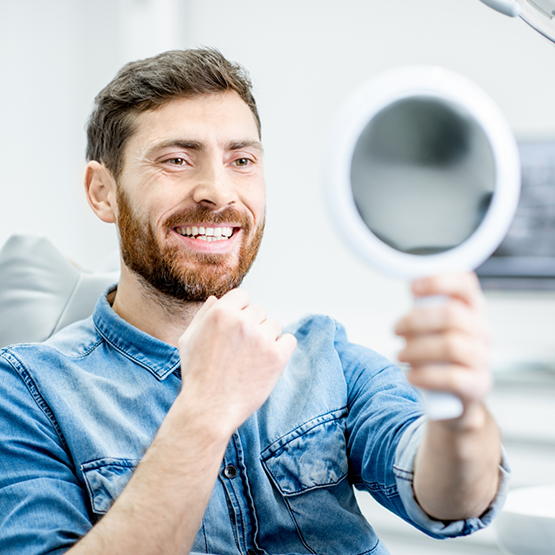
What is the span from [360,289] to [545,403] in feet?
3.23

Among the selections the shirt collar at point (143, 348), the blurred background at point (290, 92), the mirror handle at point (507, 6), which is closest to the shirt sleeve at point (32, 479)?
the shirt collar at point (143, 348)

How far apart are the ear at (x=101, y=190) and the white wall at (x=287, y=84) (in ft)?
5.18

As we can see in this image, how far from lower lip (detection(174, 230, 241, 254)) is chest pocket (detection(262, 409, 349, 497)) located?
38cm

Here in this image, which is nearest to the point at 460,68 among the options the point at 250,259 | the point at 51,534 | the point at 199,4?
the point at 199,4

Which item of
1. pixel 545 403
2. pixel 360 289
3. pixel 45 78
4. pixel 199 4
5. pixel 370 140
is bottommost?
pixel 545 403

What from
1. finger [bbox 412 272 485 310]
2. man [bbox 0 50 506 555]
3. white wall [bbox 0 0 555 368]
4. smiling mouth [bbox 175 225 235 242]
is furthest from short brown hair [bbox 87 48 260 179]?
white wall [bbox 0 0 555 368]

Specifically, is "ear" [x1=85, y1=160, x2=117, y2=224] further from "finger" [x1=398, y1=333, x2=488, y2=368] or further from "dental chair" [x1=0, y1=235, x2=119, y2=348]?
"finger" [x1=398, y1=333, x2=488, y2=368]

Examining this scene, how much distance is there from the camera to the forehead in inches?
45.8

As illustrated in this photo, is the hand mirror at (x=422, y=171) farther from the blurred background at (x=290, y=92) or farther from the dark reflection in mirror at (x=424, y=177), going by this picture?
the blurred background at (x=290, y=92)

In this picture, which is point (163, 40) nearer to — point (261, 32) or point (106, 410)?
point (261, 32)

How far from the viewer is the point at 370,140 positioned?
0.57m

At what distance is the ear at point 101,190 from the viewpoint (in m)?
1.33

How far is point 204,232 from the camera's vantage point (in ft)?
3.86

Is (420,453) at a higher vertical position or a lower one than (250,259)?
lower
